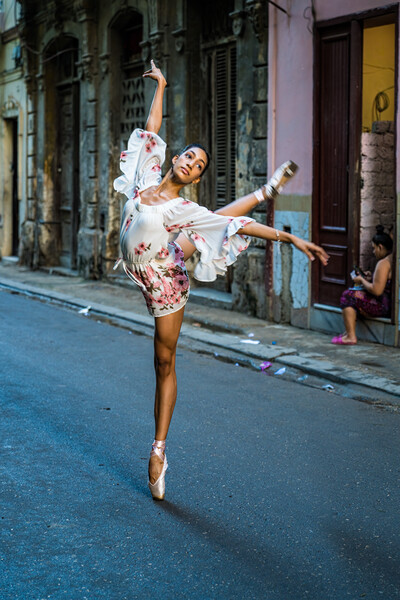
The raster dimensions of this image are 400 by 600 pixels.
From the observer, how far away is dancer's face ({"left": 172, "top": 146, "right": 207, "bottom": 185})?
475 centimetres

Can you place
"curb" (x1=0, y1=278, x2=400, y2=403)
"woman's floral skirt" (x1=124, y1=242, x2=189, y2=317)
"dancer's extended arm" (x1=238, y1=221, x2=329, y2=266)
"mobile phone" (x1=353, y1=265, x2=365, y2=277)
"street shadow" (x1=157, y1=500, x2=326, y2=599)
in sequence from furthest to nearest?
"mobile phone" (x1=353, y1=265, x2=365, y2=277) < "curb" (x1=0, y1=278, x2=400, y2=403) < "woman's floral skirt" (x1=124, y1=242, x2=189, y2=317) < "dancer's extended arm" (x1=238, y1=221, x2=329, y2=266) < "street shadow" (x1=157, y1=500, x2=326, y2=599)

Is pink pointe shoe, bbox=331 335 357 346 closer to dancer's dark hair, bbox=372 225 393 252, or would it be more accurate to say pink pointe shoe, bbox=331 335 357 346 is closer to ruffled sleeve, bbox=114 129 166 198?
dancer's dark hair, bbox=372 225 393 252

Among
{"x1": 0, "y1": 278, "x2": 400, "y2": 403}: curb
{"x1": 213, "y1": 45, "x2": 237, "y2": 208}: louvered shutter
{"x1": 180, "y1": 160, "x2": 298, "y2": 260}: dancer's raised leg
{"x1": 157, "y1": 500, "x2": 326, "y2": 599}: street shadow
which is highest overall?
{"x1": 213, "y1": 45, "x2": 237, "y2": 208}: louvered shutter

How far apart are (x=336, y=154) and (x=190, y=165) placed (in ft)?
19.6

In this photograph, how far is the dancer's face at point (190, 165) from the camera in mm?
4746

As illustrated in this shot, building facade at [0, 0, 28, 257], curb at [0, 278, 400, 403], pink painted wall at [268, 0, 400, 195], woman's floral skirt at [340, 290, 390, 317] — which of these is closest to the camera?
curb at [0, 278, 400, 403]

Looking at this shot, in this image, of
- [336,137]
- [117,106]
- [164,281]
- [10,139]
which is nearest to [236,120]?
[336,137]

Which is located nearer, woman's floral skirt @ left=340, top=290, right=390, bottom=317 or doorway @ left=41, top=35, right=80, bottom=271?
woman's floral skirt @ left=340, top=290, right=390, bottom=317

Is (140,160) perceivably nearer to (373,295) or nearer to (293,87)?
(373,295)

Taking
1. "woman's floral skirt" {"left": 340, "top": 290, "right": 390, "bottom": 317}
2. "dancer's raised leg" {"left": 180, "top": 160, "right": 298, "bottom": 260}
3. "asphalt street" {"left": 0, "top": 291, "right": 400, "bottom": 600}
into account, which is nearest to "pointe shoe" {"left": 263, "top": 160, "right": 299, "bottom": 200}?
"dancer's raised leg" {"left": 180, "top": 160, "right": 298, "bottom": 260}

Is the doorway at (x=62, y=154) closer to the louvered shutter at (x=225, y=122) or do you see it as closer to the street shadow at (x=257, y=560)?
the louvered shutter at (x=225, y=122)

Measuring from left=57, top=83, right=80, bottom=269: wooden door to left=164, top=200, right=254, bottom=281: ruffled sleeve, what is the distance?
45.4 feet

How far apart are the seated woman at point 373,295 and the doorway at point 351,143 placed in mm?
512

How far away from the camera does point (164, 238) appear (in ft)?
15.7
